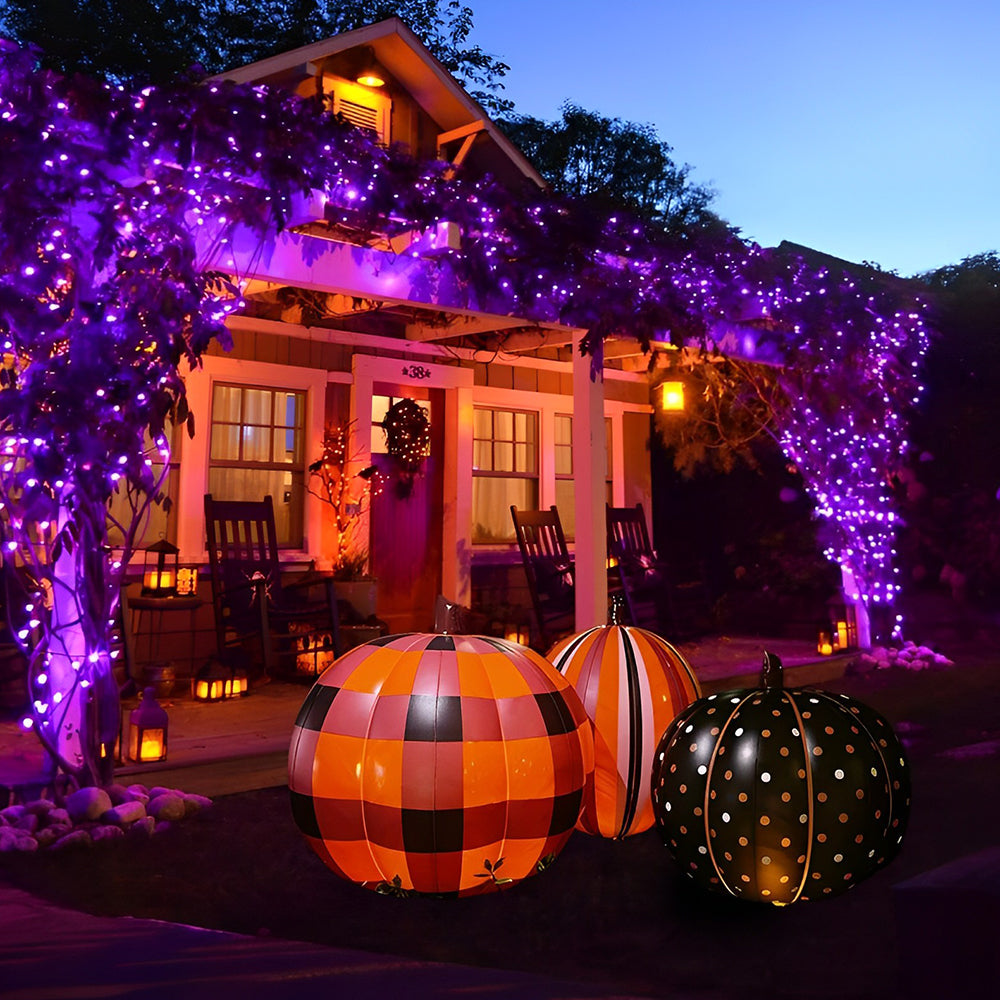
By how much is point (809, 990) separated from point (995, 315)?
9053mm

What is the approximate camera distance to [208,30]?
21547 mm

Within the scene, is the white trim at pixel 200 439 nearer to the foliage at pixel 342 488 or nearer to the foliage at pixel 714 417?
the foliage at pixel 342 488

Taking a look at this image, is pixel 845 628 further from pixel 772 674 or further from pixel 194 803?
pixel 194 803

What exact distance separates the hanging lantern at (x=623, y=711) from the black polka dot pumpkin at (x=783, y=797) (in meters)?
0.42

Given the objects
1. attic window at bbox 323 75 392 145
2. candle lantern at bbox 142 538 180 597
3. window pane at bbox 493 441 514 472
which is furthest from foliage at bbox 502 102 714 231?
candle lantern at bbox 142 538 180 597

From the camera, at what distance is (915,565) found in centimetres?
966

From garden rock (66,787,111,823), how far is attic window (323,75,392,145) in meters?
5.07

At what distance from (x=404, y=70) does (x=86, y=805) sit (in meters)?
5.81

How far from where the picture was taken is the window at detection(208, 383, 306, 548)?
7.32 metres

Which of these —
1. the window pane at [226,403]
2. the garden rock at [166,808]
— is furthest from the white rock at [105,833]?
the window pane at [226,403]

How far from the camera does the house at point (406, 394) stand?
6227 millimetres

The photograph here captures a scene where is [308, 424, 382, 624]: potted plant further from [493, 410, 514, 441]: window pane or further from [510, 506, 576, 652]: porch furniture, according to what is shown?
[493, 410, 514, 441]: window pane

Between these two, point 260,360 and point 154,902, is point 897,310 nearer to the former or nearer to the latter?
point 260,360

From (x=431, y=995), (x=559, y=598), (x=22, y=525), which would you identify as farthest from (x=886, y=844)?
(x=559, y=598)
